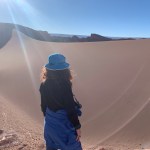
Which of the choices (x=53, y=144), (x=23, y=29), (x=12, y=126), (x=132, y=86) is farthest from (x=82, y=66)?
(x=23, y=29)

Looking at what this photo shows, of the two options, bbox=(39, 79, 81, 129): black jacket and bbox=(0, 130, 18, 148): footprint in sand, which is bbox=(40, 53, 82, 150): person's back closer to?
bbox=(39, 79, 81, 129): black jacket

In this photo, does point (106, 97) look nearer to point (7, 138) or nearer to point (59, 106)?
point (7, 138)

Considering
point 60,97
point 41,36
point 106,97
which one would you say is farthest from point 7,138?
point 41,36

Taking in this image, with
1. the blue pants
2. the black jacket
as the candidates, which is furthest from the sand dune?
the black jacket

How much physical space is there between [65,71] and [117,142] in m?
4.36

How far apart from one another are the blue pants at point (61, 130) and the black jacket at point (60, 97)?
0.20 ft

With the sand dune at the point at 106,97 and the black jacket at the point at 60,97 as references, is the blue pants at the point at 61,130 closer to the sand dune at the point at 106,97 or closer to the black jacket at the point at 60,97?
the black jacket at the point at 60,97

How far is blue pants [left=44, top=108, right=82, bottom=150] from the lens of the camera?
333 cm

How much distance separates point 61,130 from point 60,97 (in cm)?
30

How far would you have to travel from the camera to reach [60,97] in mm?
3273

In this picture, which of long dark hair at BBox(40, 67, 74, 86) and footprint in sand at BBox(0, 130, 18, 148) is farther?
footprint in sand at BBox(0, 130, 18, 148)

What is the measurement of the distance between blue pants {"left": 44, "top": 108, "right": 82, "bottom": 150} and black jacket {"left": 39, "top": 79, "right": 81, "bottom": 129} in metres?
0.06

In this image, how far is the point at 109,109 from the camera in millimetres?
10172

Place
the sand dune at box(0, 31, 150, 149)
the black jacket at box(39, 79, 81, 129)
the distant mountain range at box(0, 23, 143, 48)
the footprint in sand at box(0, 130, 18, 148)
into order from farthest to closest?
1. the distant mountain range at box(0, 23, 143, 48)
2. the sand dune at box(0, 31, 150, 149)
3. the footprint in sand at box(0, 130, 18, 148)
4. the black jacket at box(39, 79, 81, 129)
